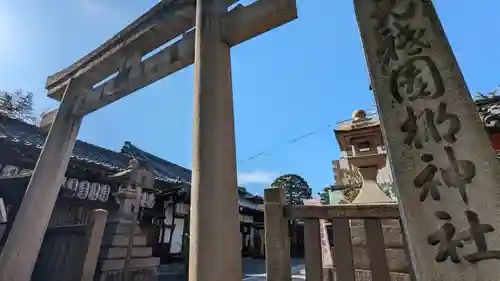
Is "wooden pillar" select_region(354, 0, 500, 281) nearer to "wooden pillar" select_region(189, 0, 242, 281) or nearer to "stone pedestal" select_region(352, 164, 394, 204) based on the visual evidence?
"wooden pillar" select_region(189, 0, 242, 281)

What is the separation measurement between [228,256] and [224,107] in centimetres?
125

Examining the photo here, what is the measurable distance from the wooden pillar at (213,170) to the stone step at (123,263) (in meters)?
3.53

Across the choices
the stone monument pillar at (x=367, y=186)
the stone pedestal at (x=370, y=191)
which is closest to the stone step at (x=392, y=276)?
the stone monument pillar at (x=367, y=186)

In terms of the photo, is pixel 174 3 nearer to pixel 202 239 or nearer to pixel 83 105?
pixel 83 105

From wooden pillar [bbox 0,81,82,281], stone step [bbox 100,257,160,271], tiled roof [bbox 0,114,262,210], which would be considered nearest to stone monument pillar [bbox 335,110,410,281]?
stone step [bbox 100,257,160,271]

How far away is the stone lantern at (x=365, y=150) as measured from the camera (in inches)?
154

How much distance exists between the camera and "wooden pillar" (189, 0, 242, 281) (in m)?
2.02

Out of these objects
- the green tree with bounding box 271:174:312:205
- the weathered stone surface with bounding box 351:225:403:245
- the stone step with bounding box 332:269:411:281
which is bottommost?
the stone step with bounding box 332:269:411:281

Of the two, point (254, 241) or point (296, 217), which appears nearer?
point (296, 217)

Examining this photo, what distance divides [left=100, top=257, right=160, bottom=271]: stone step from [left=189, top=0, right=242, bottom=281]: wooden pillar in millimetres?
3533

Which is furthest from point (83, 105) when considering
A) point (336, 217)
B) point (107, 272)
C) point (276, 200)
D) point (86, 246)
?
point (336, 217)

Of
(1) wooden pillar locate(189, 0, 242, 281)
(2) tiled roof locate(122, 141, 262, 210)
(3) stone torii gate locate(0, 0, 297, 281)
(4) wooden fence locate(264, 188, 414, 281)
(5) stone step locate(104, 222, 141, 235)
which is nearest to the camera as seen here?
(1) wooden pillar locate(189, 0, 242, 281)

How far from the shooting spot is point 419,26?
5.57 ft

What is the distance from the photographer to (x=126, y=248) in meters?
5.16
